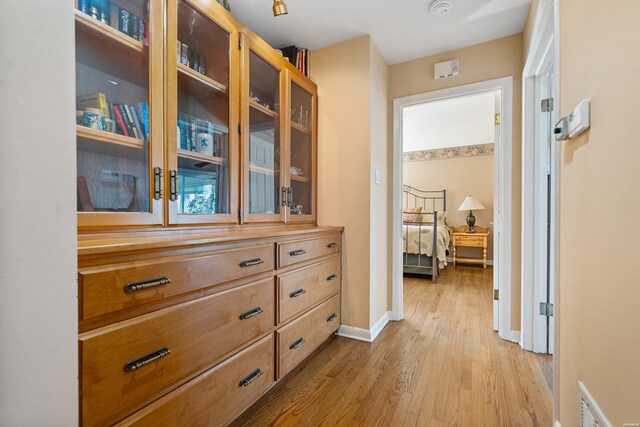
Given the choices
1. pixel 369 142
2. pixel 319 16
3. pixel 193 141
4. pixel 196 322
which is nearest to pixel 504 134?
pixel 369 142

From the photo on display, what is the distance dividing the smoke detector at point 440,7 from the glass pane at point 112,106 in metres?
1.70

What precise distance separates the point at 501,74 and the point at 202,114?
227 centimetres

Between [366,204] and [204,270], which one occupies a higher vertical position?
[366,204]

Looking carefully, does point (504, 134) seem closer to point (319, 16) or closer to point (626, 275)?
point (319, 16)

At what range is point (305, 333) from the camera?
173cm

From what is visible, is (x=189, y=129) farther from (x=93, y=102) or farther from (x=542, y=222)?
(x=542, y=222)

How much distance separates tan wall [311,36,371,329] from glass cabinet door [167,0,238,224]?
0.91 metres

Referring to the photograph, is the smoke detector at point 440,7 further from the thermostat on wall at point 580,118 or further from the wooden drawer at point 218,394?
the wooden drawer at point 218,394

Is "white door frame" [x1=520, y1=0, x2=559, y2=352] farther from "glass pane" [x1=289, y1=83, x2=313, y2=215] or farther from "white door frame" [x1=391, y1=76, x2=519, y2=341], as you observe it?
"glass pane" [x1=289, y1=83, x2=313, y2=215]

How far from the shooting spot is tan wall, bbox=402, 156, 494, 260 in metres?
5.20

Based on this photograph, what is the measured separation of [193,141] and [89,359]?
1025 millimetres

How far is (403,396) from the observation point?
1.52 m

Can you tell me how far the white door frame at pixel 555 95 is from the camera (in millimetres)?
1211

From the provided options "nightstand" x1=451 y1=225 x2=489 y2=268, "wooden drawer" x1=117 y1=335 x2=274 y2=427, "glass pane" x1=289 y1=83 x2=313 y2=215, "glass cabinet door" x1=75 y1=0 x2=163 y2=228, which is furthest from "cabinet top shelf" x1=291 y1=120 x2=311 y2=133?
"nightstand" x1=451 y1=225 x2=489 y2=268
